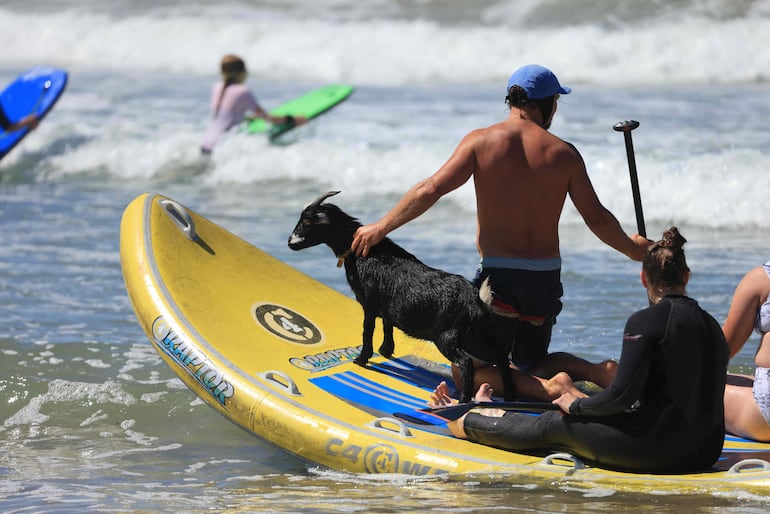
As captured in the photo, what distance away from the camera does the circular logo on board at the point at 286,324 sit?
5.11m

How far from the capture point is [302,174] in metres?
12.9

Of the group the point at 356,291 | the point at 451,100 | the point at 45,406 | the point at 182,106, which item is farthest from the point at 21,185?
the point at 356,291

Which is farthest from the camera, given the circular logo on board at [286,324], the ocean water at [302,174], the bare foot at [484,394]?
the circular logo on board at [286,324]

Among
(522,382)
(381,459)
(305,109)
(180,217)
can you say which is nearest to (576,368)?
(522,382)

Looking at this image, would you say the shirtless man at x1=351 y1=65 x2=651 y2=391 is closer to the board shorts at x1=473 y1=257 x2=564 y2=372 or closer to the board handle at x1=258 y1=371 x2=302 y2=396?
the board shorts at x1=473 y1=257 x2=564 y2=372

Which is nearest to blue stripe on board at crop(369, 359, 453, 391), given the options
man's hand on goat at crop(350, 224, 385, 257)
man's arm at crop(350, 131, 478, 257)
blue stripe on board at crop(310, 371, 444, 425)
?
blue stripe on board at crop(310, 371, 444, 425)

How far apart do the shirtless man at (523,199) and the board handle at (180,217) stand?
52.5 inches

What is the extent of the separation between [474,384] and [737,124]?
9.72 metres

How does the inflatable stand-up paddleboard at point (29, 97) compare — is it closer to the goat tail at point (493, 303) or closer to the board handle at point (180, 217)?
the board handle at point (180, 217)

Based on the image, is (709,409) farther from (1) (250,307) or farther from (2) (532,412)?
(1) (250,307)

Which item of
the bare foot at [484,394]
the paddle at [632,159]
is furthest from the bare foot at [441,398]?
the paddle at [632,159]

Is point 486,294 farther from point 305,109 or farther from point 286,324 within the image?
point 305,109

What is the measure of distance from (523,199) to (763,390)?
1080 millimetres

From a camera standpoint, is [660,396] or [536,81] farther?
[536,81]
